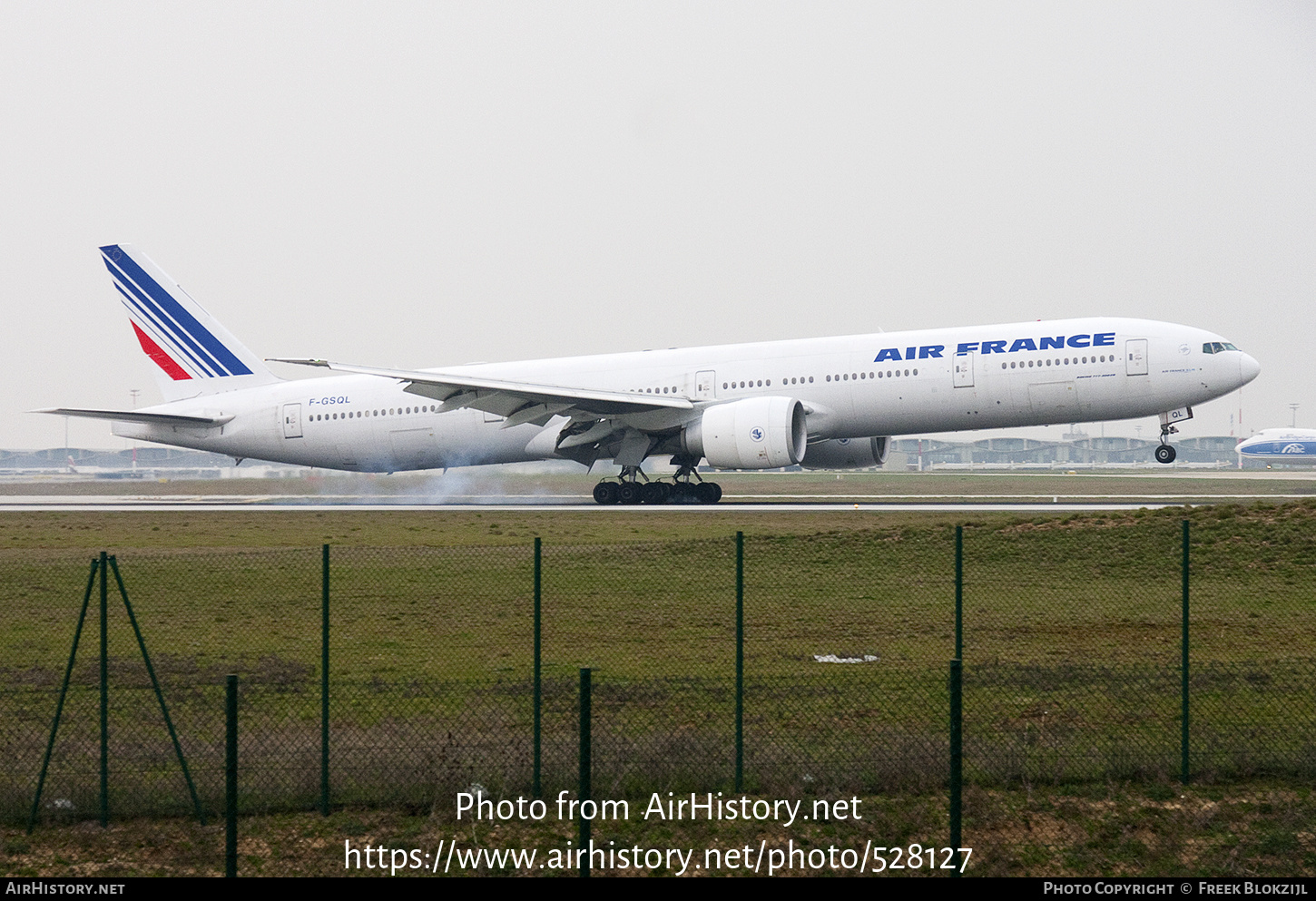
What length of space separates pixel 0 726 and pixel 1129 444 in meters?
182

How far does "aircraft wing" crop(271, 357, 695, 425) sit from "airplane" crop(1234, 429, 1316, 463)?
3648 inches

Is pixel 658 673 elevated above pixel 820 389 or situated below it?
below

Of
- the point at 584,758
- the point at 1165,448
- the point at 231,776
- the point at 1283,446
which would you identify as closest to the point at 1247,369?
the point at 1165,448

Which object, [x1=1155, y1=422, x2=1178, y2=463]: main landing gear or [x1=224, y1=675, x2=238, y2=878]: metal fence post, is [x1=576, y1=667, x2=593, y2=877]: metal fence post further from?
[x1=1155, y1=422, x2=1178, y2=463]: main landing gear

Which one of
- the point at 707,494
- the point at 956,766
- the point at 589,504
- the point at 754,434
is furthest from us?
the point at 589,504

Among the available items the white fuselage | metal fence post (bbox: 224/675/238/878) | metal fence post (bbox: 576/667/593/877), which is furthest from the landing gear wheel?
metal fence post (bbox: 224/675/238/878)

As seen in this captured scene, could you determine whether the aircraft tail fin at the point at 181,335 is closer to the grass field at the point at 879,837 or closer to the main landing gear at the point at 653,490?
the main landing gear at the point at 653,490

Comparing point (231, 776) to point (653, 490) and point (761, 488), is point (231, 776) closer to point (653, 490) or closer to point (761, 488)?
point (653, 490)

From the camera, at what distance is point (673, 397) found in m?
37.9

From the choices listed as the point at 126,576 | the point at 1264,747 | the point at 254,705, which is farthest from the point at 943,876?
the point at 126,576

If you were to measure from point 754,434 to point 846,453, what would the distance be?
276 inches

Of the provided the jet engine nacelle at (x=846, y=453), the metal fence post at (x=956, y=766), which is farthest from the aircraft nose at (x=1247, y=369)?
the metal fence post at (x=956, y=766)

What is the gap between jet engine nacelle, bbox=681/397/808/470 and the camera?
34344mm

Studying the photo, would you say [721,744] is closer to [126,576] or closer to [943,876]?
[943,876]
